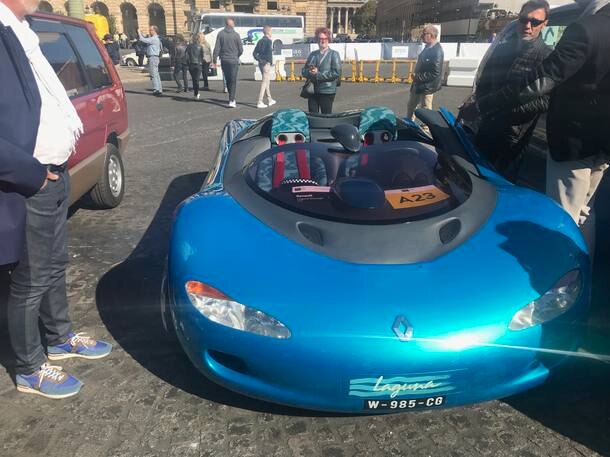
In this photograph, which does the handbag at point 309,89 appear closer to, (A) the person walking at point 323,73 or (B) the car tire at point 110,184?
(A) the person walking at point 323,73

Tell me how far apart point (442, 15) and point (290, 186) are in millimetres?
80860

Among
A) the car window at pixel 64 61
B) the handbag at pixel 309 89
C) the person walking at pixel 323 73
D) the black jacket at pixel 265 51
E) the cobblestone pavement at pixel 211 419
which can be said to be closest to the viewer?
the cobblestone pavement at pixel 211 419

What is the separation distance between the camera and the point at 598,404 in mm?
2229

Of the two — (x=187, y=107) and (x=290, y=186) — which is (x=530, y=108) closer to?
(x=290, y=186)

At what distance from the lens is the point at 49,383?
231 cm

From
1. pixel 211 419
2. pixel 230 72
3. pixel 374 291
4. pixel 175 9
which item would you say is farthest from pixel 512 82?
pixel 175 9

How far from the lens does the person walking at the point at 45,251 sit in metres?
1.96

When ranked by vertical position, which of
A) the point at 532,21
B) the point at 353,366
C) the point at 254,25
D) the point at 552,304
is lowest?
the point at 353,366

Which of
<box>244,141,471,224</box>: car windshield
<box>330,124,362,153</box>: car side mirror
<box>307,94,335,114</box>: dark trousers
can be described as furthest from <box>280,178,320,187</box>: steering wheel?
<box>307,94,335,114</box>: dark trousers

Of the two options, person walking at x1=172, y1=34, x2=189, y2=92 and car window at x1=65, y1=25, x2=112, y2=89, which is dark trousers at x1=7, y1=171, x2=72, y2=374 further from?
person walking at x1=172, y1=34, x2=189, y2=92

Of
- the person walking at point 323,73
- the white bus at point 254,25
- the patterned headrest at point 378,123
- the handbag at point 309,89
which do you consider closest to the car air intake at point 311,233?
the patterned headrest at point 378,123

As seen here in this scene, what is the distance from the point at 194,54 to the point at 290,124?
33.7 feet

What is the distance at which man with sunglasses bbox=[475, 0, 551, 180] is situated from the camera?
11.5ft

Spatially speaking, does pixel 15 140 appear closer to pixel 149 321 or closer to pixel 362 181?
pixel 149 321
